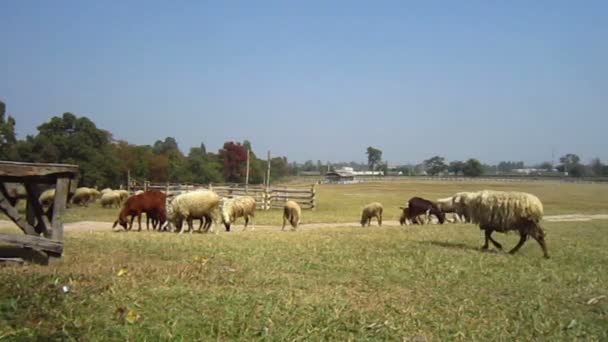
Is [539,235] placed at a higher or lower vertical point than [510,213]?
lower

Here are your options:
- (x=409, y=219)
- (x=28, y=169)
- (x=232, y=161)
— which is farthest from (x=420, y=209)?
(x=232, y=161)

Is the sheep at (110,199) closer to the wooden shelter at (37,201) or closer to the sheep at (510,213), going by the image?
the wooden shelter at (37,201)

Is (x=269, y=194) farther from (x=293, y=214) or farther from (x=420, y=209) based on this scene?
(x=293, y=214)

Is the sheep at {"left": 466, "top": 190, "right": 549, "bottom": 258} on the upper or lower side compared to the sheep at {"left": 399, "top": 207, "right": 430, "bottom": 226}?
upper

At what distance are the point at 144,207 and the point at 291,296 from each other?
15652mm

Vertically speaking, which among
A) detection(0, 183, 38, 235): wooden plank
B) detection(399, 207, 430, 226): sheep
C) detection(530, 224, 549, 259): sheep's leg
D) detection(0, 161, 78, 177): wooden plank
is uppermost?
detection(0, 161, 78, 177): wooden plank

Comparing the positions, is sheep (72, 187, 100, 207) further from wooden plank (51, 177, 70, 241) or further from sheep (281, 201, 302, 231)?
wooden plank (51, 177, 70, 241)

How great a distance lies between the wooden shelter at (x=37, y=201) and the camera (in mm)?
8430

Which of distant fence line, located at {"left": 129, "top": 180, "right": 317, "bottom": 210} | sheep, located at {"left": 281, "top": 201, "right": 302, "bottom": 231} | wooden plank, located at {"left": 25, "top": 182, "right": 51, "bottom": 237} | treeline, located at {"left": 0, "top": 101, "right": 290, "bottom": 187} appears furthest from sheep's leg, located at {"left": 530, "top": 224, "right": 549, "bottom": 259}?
treeline, located at {"left": 0, "top": 101, "right": 290, "bottom": 187}

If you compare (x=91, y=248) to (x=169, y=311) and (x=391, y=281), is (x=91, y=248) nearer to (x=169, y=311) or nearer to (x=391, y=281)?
(x=169, y=311)

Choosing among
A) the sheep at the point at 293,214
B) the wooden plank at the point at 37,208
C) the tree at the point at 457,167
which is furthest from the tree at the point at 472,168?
the wooden plank at the point at 37,208

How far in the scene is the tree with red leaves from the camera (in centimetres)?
8594

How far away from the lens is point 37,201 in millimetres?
10055

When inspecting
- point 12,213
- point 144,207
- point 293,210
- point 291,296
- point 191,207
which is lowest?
point 293,210
